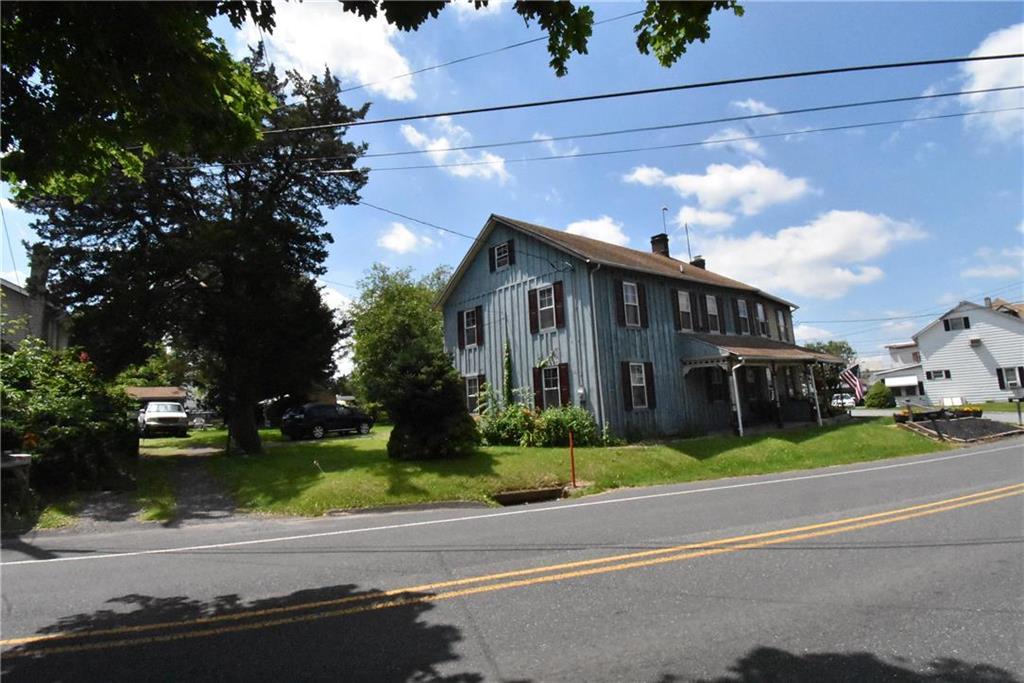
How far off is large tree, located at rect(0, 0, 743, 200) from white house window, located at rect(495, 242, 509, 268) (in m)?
17.8

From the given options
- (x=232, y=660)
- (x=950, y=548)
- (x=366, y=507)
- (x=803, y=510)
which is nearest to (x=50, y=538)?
(x=366, y=507)

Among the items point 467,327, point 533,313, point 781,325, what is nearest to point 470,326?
point 467,327

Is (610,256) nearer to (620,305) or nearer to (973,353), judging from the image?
(620,305)

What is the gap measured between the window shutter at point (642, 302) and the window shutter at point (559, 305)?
2988mm

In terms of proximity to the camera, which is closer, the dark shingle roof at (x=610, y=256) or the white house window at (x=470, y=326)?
the dark shingle roof at (x=610, y=256)

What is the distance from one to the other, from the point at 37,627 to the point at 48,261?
17.6 m

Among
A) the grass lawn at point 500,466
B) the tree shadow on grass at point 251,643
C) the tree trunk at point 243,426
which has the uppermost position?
the tree trunk at point 243,426

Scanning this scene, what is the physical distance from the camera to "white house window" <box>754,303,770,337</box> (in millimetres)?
28031

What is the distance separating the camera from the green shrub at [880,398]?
163 feet

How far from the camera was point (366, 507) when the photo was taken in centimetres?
1125

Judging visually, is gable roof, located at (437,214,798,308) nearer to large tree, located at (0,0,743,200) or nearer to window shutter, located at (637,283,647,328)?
window shutter, located at (637,283,647,328)

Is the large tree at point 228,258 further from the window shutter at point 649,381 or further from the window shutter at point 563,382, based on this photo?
the window shutter at point 649,381

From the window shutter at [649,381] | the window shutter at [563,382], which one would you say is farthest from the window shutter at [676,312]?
the window shutter at [563,382]

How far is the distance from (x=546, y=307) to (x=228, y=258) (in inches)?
429
